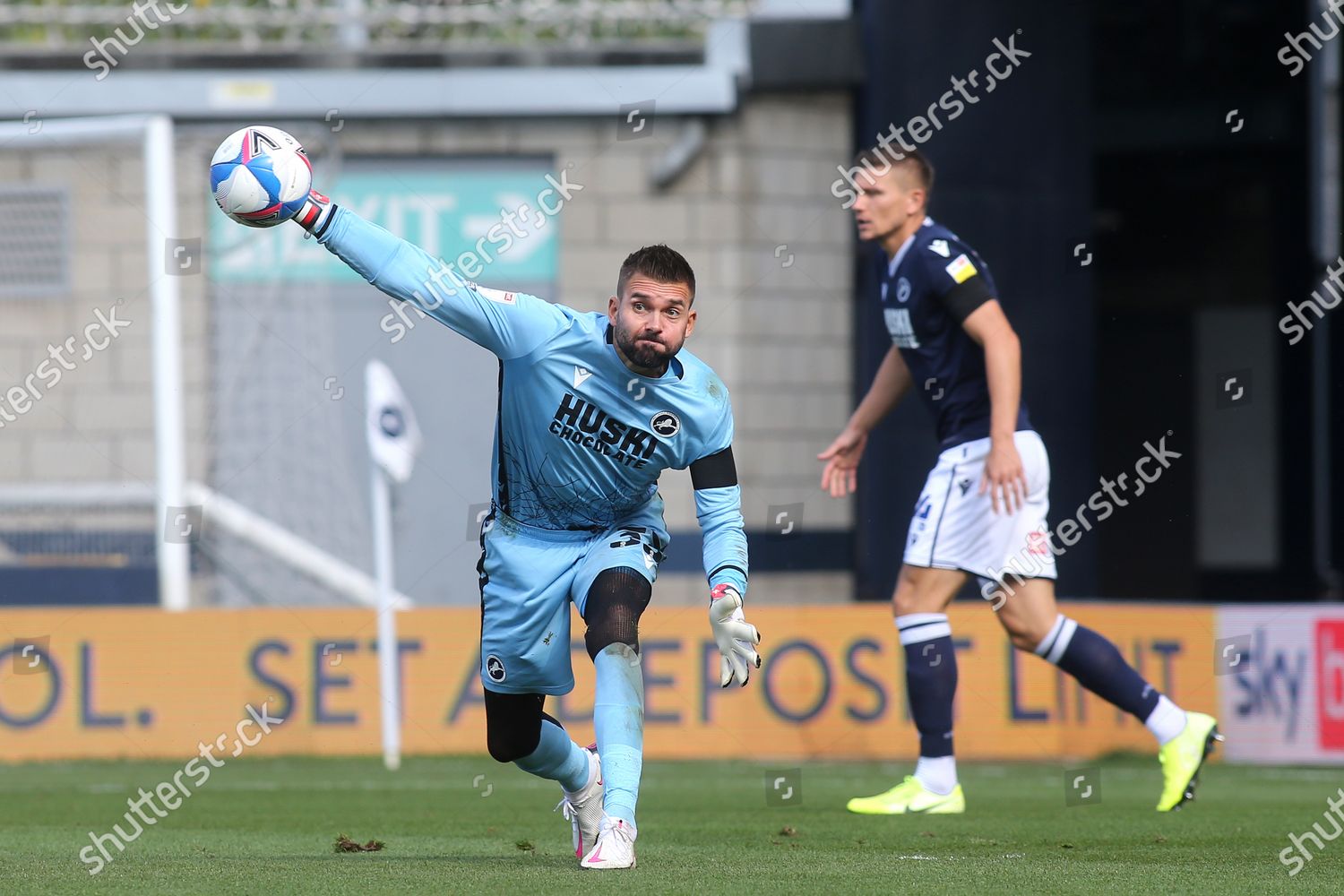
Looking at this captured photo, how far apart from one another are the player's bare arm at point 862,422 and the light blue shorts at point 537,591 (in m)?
1.84

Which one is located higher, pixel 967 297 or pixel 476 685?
pixel 967 297

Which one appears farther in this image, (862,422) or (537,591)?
(862,422)

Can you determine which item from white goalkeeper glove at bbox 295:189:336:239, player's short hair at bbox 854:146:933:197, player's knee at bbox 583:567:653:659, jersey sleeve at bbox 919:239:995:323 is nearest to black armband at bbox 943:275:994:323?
jersey sleeve at bbox 919:239:995:323

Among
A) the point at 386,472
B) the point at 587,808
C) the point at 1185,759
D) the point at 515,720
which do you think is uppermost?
the point at 386,472

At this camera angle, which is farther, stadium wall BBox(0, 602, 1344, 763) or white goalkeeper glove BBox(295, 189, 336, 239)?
stadium wall BBox(0, 602, 1344, 763)

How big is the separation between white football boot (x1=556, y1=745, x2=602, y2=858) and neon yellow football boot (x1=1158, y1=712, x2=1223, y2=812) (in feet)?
7.18

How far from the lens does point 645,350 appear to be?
15.4ft

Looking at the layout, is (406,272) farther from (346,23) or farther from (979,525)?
(346,23)
